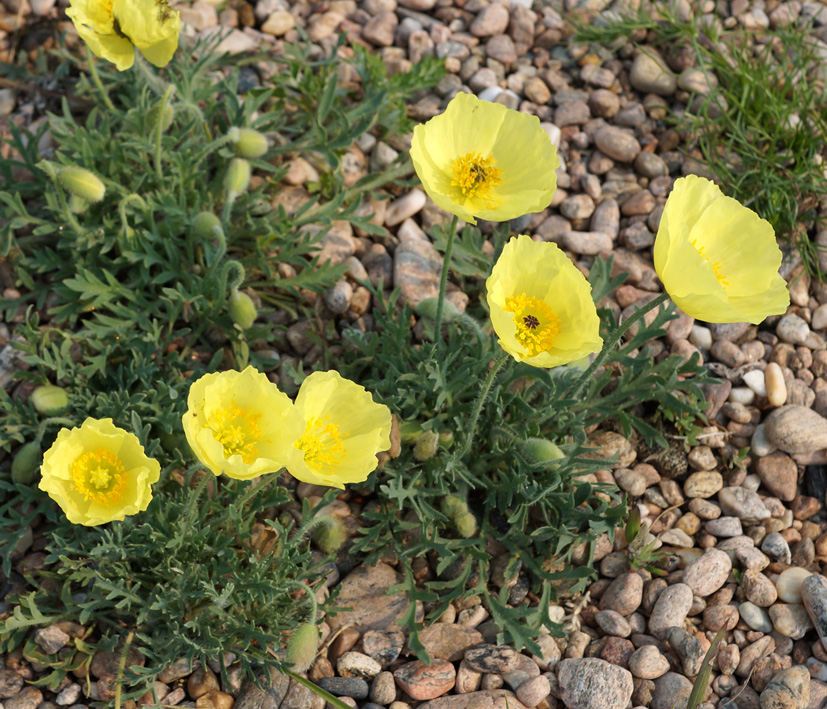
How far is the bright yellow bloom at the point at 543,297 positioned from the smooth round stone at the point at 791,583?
1434mm

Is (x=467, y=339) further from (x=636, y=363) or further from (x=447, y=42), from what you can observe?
(x=447, y=42)

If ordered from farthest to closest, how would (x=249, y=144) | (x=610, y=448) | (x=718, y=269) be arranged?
(x=249, y=144) → (x=610, y=448) → (x=718, y=269)

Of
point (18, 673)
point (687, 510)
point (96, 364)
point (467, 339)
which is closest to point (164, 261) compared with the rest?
point (96, 364)

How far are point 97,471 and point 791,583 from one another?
260 cm

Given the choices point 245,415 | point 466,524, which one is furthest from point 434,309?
point 245,415

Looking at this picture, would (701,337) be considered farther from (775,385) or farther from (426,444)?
(426,444)

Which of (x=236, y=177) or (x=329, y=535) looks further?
(x=236, y=177)

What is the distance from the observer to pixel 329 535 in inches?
129

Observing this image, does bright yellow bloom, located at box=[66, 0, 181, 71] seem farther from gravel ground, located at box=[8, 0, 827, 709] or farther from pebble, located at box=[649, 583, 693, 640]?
pebble, located at box=[649, 583, 693, 640]

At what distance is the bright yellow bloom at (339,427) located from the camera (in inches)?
108

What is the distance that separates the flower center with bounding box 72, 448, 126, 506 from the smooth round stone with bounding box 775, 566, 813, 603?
8.12ft

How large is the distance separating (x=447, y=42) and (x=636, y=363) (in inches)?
90.0

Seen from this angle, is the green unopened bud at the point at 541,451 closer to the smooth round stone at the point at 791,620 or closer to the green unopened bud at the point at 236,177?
the smooth round stone at the point at 791,620

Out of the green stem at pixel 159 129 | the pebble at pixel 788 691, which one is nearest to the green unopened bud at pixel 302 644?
the pebble at pixel 788 691
